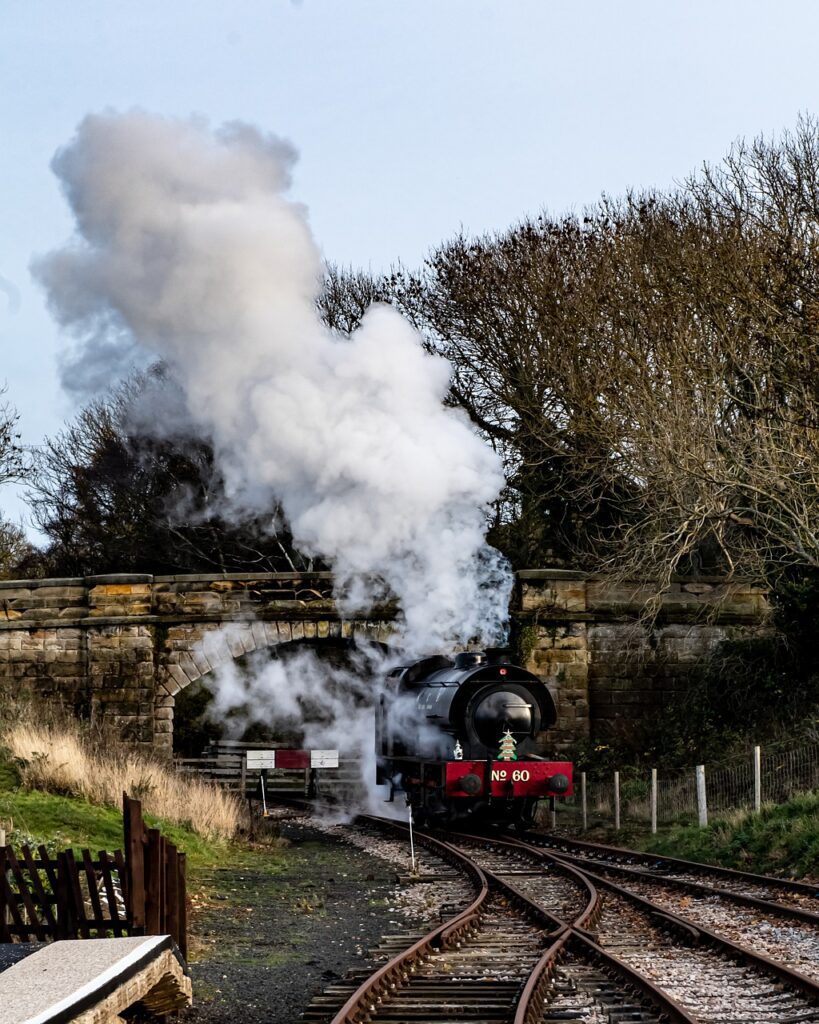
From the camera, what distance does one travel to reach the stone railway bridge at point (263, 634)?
26.9 metres

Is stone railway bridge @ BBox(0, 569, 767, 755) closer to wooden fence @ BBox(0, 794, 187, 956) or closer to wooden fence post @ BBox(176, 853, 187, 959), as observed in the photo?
wooden fence post @ BBox(176, 853, 187, 959)

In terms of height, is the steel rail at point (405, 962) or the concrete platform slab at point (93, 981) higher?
the concrete platform slab at point (93, 981)

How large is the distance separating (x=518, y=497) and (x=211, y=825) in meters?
14.2

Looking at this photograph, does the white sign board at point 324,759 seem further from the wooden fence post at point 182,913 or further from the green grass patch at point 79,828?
the wooden fence post at point 182,913

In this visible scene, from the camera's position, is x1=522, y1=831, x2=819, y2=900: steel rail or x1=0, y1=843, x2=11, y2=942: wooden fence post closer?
x1=0, y1=843, x2=11, y2=942: wooden fence post

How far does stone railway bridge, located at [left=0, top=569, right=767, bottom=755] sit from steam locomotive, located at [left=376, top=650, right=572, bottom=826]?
21.8 feet

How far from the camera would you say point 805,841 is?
13898 mm

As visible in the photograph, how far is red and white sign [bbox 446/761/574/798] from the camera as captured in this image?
1858 centimetres

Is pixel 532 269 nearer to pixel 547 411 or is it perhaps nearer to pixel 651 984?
pixel 547 411

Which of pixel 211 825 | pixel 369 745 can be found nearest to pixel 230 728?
pixel 369 745

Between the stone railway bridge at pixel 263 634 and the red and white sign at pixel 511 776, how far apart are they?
7317 mm

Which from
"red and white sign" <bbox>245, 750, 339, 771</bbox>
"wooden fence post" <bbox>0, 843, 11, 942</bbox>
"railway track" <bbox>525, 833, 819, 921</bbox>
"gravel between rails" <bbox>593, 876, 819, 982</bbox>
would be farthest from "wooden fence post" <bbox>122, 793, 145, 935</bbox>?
"red and white sign" <bbox>245, 750, 339, 771</bbox>

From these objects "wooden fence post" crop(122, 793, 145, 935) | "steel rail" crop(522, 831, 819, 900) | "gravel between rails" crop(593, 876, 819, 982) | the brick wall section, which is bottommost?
"steel rail" crop(522, 831, 819, 900)

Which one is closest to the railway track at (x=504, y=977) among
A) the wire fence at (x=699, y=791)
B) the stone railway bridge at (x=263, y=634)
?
the wire fence at (x=699, y=791)
